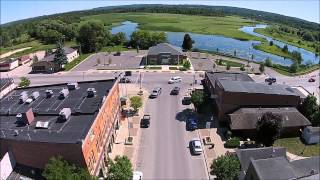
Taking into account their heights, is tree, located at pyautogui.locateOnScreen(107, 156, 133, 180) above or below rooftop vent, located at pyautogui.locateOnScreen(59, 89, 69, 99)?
below

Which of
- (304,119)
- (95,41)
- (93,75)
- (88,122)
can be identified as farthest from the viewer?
(95,41)

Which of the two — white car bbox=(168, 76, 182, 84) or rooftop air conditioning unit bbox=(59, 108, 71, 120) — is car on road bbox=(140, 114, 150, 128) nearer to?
rooftop air conditioning unit bbox=(59, 108, 71, 120)

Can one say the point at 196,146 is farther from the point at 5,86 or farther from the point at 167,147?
the point at 5,86

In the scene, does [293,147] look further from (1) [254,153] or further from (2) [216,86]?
(2) [216,86]

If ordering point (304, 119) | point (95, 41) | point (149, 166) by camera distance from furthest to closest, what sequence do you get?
point (95, 41) < point (304, 119) < point (149, 166)

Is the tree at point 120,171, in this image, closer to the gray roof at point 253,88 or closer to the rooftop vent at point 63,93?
the rooftop vent at point 63,93

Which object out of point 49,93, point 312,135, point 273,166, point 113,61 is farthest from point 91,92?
point 113,61

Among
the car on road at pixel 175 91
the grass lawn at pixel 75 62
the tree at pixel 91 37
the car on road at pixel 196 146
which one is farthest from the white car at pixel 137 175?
the tree at pixel 91 37

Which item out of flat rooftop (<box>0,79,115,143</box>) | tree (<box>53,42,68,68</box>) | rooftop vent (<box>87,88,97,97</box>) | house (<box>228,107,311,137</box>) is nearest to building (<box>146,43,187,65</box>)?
tree (<box>53,42,68,68</box>)

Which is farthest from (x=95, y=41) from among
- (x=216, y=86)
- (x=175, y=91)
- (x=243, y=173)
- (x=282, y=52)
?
(x=243, y=173)
